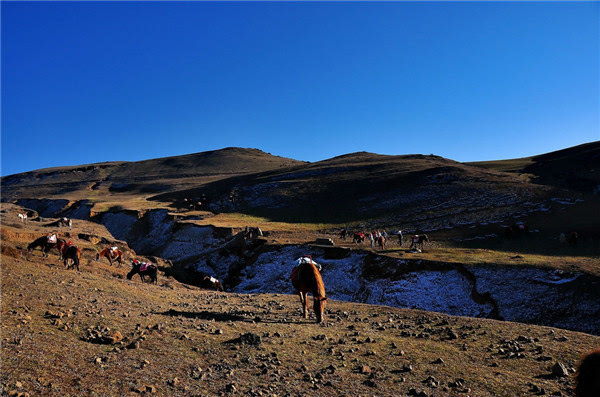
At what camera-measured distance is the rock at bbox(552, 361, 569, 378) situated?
8.77 meters

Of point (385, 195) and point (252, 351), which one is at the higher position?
point (385, 195)

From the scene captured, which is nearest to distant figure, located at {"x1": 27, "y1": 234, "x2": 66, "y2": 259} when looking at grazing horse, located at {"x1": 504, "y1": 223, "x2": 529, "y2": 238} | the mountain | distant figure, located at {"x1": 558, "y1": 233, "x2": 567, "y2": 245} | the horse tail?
the horse tail

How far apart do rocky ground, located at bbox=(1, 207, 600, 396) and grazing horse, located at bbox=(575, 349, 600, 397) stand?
2.93 m

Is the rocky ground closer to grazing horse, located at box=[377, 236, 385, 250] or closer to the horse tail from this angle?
the horse tail

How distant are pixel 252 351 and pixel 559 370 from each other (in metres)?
7.69

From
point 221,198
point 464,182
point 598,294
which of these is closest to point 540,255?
point 598,294

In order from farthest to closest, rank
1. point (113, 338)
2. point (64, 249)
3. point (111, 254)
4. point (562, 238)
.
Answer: point (562, 238) → point (111, 254) → point (64, 249) → point (113, 338)

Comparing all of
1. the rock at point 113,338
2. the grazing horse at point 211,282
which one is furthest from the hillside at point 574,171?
the rock at point 113,338

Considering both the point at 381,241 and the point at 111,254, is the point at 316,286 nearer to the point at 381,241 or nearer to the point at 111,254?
the point at 111,254

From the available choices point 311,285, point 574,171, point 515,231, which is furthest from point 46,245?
point 574,171

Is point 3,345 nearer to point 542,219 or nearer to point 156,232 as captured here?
point 542,219

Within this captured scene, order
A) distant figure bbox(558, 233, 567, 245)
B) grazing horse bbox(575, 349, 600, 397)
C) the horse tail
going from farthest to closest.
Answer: distant figure bbox(558, 233, 567, 245)
the horse tail
grazing horse bbox(575, 349, 600, 397)

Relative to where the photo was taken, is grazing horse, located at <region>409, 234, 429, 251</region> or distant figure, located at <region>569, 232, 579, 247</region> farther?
grazing horse, located at <region>409, 234, 429, 251</region>

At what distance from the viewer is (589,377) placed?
17.8 feet
